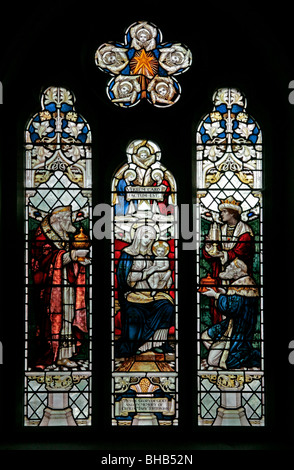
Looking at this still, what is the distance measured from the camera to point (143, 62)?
6.71 metres

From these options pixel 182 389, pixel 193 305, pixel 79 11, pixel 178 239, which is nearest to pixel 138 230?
pixel 178 239

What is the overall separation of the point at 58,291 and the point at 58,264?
0.74 ft

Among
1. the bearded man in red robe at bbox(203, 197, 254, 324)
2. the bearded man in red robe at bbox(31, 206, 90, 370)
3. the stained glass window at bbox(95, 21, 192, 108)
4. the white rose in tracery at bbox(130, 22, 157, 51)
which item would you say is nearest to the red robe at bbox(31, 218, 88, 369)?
the bearded man in red robe at bbox(31, 206, 90, 370)

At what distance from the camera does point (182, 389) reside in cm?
634

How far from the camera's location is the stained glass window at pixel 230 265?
6.36 m

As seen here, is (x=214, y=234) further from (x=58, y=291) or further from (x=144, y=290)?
(x=58, y=291)

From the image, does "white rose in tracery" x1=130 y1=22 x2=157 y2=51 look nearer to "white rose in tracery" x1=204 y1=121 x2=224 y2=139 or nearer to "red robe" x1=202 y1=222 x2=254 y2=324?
"white rose in tracery" x1=204 y1=121 x2=224 y2=139

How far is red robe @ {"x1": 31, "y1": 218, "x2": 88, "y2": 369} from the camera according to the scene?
20.9 ft

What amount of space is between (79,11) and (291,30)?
5.96 feet

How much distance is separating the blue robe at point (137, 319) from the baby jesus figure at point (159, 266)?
0.56 feet

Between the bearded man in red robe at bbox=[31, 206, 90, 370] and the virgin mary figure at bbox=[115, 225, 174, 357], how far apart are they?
0.32 meters
